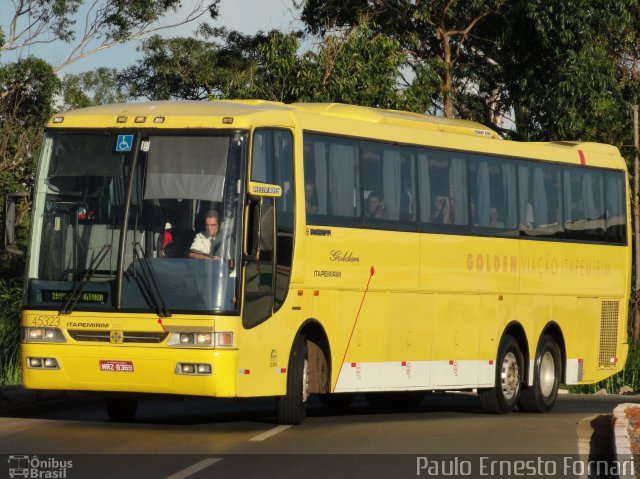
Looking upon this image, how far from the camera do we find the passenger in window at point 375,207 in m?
17.4

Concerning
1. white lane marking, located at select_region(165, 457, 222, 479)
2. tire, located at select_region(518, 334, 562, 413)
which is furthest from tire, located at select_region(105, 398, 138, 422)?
tire, located at select_region(518, 334, 562, 413)

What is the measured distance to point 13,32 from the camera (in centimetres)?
4112

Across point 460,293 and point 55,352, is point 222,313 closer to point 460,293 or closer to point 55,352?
point 55,352

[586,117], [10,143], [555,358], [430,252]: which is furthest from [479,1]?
[430,252]

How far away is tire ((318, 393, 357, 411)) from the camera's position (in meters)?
20.4

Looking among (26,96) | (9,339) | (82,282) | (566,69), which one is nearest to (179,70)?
(26,96)

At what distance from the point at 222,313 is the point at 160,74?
125ft

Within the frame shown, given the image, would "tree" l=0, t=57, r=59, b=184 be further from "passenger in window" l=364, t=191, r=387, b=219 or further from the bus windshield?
the bus windshield

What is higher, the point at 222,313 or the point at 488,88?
the point at 488,88

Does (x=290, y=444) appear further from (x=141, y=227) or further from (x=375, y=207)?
(x=375, y=207)

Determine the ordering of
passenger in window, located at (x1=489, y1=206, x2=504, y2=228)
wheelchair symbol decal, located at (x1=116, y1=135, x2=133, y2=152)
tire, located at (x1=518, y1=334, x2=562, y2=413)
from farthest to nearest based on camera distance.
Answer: tire, located at (x1=518, y1=334, x2=562, y2=413) < passenger in window, located at (x1=489, y1=206, x2=504, y2=228) < wheelchair symbol decal, located at (x1=116, y1=135, x2=133, y2=152)

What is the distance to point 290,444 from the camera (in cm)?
1405

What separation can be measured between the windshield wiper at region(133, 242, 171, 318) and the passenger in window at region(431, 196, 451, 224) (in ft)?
16.4

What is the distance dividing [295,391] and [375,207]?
2.81m
